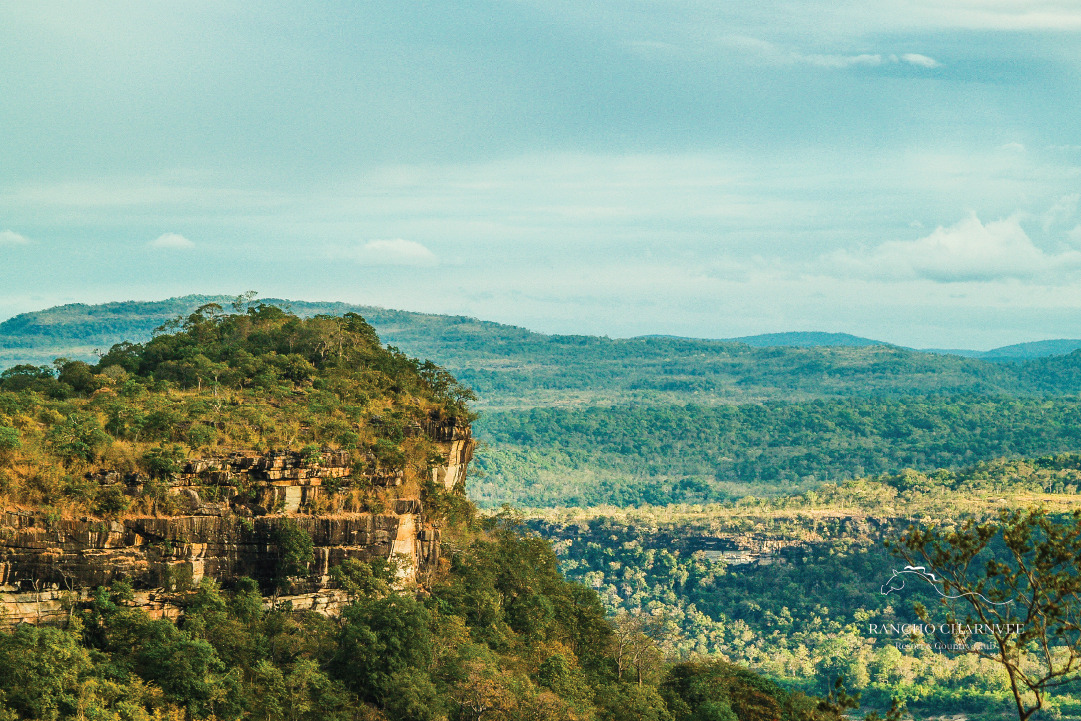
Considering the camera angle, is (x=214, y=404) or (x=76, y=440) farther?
(x=214, y=404)

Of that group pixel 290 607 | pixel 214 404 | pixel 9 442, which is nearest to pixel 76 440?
pixel 9 442

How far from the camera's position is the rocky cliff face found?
149 ft

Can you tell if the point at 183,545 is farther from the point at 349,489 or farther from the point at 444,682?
the point at 444,682

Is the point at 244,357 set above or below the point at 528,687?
above

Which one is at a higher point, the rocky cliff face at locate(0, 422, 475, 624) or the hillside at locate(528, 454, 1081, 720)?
the rocky cliff face at locate(0, 422, 475, 624)

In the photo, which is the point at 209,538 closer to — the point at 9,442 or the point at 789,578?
the point at 9,442

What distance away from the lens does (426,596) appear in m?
57.5

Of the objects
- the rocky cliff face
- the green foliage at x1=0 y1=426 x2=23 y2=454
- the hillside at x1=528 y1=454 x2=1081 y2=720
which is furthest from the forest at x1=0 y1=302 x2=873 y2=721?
the hillside at x1=528 y1=454 x2=1081 y2=720

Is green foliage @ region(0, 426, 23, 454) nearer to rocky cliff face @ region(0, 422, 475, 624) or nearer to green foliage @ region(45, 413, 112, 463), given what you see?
green foliage @ region(45, 413, 112, 463)

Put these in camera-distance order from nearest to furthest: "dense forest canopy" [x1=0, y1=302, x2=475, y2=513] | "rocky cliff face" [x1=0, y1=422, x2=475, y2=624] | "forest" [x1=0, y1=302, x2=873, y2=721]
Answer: "forest" [x1=0, y1=302, x2=873, y2=721] < "rocky cliff face" [x1=0, y1=422, x2=475, y2=624] < "dense forest canopy" [x1=0, y1=302, x2=475, y2=513]

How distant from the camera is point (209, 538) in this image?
49500mm

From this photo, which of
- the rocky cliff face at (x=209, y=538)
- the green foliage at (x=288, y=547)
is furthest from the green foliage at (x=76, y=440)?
the green foliage at (x=288, y=547)

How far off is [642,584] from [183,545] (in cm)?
14094

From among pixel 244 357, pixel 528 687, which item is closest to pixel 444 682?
pixel 528 687
